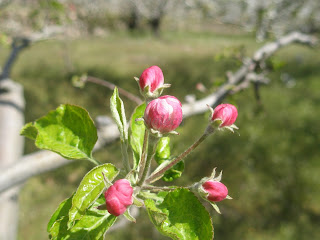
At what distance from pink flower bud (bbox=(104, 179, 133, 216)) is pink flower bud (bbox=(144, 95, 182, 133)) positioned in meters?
0.17

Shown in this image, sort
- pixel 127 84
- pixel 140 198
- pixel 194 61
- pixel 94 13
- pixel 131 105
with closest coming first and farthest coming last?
1. pixel 140 198
2. pixel 131 105
3. pixel 127 84
4. pixel 194 61
5. pixel 94 13

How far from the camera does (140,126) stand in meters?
1.11

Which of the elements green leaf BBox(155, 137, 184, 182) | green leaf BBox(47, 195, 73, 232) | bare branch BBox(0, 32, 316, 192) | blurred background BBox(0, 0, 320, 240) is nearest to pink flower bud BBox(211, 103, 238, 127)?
green leaf BBox(155, 137, 184, 182)

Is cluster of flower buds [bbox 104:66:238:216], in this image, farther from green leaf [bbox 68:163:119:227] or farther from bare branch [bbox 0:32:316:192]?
bare branch [bbox 0:32:316:192]

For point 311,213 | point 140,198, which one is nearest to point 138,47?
point 311,213

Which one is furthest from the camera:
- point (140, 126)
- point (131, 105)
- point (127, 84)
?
point (127, 84)

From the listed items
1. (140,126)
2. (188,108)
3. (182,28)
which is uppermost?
(140,126)

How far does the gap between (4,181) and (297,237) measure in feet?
12.7

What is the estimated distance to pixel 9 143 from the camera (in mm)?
2062

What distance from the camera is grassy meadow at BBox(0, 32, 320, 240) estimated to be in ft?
13.4

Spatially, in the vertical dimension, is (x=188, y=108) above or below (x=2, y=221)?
above

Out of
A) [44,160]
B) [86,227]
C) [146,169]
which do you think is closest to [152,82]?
[146,169]

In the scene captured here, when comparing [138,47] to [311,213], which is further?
[138,47]

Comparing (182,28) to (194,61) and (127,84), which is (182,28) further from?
(127,84)
